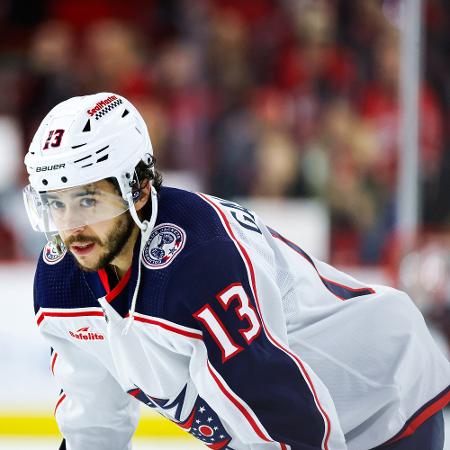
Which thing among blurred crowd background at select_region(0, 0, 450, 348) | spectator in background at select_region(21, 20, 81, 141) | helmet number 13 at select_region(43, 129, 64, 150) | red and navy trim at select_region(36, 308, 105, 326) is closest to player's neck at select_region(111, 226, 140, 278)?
red and navy trim at select_region(36, 308, 105, 326)

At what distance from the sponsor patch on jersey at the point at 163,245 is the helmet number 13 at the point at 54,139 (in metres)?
0.23

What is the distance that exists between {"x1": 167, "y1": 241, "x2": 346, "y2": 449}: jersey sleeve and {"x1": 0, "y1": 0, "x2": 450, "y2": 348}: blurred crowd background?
222 cm

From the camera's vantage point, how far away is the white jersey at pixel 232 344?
1.70 meters

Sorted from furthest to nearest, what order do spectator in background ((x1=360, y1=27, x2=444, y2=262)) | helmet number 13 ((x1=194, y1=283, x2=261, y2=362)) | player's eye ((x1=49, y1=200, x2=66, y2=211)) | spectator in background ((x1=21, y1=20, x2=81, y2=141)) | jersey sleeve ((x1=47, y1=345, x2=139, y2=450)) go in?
spectator in background ((x1=21, y1=20, x2=81, y2=141)) → spectator in background ((x1=360, y1=27, x2=444, y2=262)) → jersey sleeve ((x1=47, y1=345, x2=139, y2=450)) → player's eye ((x1=49, y1=200, x2=66, y2=211)) → helmet number 13 ((x1=194, y1=283, x2=261, y2=362))

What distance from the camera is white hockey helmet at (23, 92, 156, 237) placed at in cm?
174

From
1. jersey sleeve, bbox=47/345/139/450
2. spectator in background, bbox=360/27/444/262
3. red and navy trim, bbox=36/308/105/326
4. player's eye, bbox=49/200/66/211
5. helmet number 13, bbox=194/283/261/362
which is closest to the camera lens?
helmet number 13, bbox=194/283/261/362

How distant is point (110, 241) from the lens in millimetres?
1800

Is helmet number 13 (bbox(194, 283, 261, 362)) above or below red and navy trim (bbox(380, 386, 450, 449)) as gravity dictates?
above

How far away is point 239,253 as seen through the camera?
172 cm

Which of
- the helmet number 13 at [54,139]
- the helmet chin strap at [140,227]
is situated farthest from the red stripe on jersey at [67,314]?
the helmet number 13 at [54,139]

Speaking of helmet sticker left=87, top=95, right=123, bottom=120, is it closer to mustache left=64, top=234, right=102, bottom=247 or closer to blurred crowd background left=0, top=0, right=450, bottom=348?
mustache left=64, top=234, right=102, bottom=247

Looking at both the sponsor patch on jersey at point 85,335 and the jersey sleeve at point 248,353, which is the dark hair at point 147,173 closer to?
the jersey sleeve at point 248,353

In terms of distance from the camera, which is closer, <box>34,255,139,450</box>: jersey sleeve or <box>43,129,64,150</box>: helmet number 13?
<box>43,129,64,150</box>: helmet number 13

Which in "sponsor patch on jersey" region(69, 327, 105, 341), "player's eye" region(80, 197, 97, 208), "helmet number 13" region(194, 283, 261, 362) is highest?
"player's eye" region(80, 197, 97, 208)
